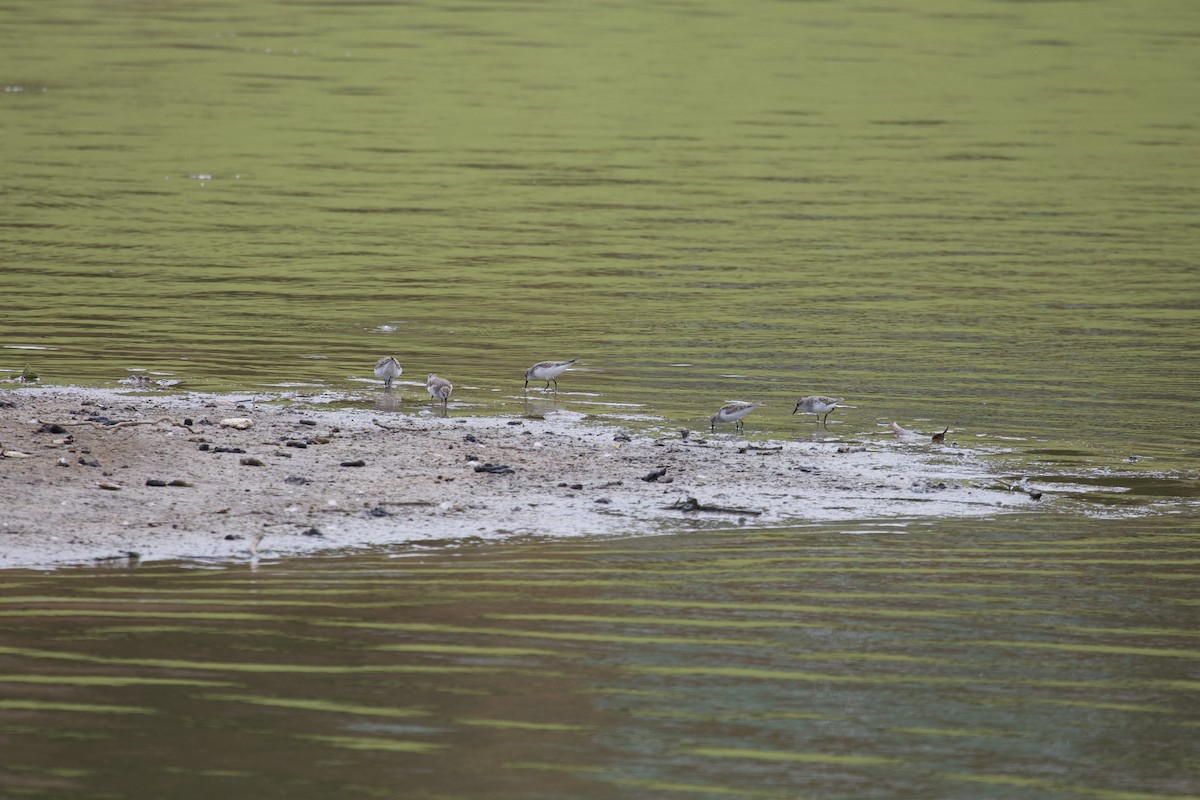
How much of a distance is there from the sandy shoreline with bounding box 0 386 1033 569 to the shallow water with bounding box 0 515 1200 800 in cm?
54

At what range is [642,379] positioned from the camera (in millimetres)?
18219

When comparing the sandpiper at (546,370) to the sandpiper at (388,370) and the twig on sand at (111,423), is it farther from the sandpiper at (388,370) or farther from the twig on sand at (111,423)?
the twig on sand at (111,423)

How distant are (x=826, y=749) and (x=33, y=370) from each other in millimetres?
11675

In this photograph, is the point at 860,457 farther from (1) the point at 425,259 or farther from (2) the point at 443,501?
(1) the point at 425,259

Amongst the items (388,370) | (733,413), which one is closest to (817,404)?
(733,413)

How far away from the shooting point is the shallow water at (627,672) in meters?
7.64

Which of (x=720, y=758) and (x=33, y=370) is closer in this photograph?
(x=720, y=758)

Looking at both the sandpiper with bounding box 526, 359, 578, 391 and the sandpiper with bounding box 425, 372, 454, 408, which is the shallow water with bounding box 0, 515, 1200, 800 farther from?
the sandpiper with bounding box 526, 359, 578, 391

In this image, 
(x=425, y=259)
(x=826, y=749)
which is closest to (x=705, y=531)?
(x=826, y=749)

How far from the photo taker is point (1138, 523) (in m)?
12.2

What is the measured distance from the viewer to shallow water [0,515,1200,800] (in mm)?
7637

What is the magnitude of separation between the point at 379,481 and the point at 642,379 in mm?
6077

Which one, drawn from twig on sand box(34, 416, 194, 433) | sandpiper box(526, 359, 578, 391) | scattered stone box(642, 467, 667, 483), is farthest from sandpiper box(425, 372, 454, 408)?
scattered stone box(642, 467, 667, 483)

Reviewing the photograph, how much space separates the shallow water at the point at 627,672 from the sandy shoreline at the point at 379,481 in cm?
54
